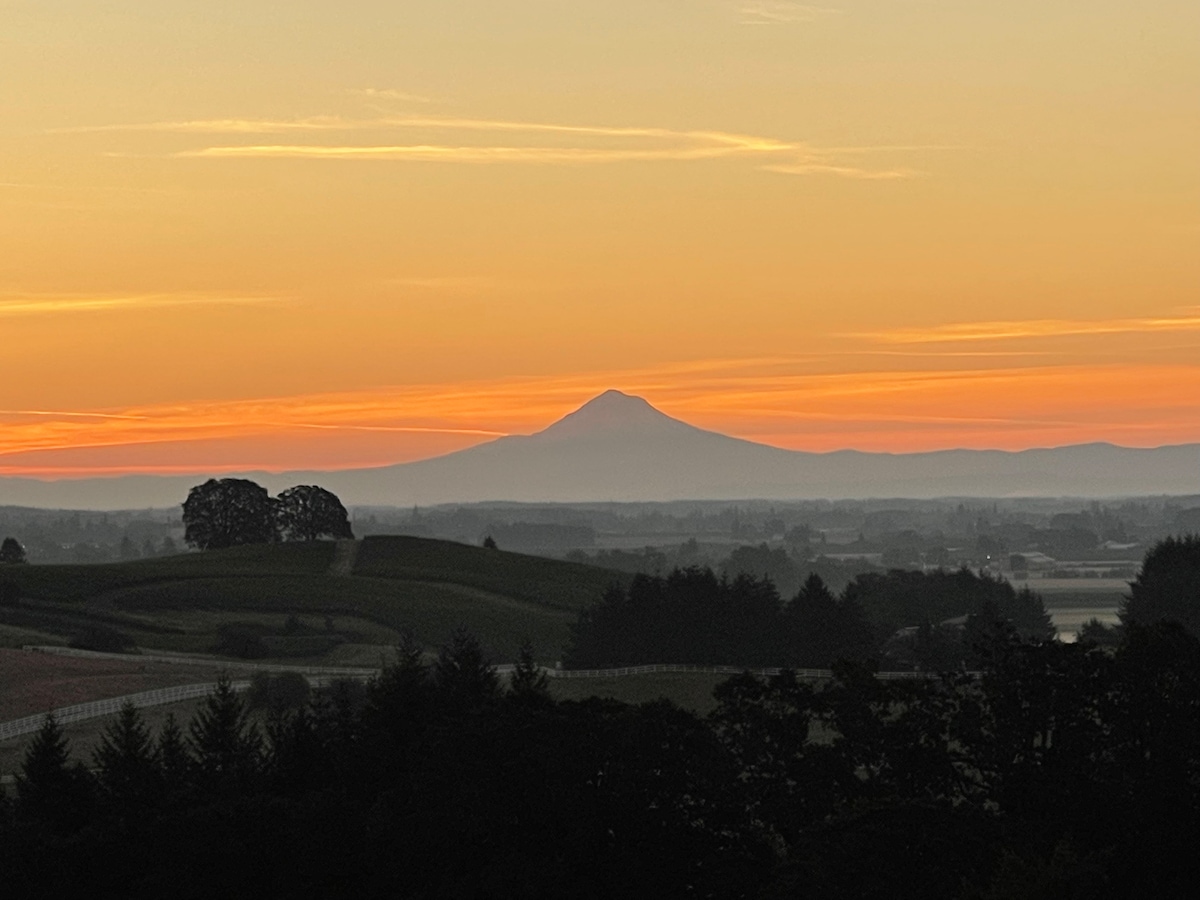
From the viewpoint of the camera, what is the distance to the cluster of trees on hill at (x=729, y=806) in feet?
156

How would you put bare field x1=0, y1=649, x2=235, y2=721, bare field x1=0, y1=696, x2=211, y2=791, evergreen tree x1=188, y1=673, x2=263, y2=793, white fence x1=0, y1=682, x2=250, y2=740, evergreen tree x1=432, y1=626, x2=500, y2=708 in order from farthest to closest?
bare field x1=0, y1=649, x2=235, y2=721 < white fence x1=0, y1=682, x2=250, y2=740 < bare field x1=0, y1=696, x2=211, y2=791 < evergreen tree x1=432, y1=626, x2=500, y2=708 < evergreen tree x1=188, y1=673, x2=263, y2=793

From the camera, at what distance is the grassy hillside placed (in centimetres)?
13875

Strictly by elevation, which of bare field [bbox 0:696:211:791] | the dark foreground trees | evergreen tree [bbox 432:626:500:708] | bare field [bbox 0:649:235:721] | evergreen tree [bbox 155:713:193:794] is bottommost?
bare field [bbox 0:696:211:791]

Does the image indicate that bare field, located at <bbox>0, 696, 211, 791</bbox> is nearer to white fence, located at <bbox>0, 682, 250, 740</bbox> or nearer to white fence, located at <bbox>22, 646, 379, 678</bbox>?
white fence, located at <bbox>0, 682, 250, 740</bbox>

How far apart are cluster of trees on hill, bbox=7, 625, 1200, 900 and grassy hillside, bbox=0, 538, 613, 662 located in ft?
246

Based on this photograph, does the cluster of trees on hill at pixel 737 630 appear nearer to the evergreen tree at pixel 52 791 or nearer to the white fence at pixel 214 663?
the white fence at pixel 214 663

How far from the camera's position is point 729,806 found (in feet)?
170

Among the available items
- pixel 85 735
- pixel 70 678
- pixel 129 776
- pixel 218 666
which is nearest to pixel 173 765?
pixel 129 776

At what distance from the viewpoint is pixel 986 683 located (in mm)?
56938

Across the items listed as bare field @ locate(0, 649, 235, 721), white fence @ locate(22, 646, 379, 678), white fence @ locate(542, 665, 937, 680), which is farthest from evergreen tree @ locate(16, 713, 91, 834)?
white fence @ locate(22, 646, 379, 678)

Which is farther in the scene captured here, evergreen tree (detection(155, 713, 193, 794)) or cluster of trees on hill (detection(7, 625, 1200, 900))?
evergreen tree (detection(155, 713, 193, 794))

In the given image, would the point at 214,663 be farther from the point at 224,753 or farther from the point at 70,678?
the point at 224,753

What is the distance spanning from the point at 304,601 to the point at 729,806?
109m

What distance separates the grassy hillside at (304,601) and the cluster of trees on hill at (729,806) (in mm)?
75027
